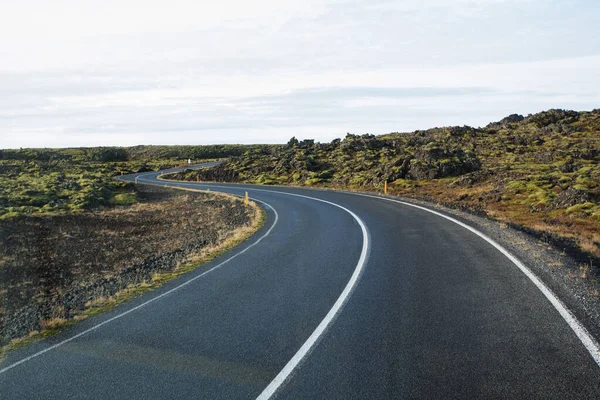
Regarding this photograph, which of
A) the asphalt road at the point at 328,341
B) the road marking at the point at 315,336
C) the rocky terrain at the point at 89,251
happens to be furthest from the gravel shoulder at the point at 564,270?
the rocky terrain at the point at 89,251

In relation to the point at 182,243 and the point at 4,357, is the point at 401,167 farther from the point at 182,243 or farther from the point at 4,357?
the point at 4,357

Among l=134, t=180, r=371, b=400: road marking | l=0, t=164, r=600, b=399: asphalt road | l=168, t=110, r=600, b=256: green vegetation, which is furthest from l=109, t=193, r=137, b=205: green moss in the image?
l=134, t=180, r=371, b=400: road marking

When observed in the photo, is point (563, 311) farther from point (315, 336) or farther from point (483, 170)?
point (483, 170)

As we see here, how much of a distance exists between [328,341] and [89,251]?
48.4 feet

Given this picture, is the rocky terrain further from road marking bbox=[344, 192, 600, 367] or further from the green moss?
road marking bbox=[344, 192, 600, 367]

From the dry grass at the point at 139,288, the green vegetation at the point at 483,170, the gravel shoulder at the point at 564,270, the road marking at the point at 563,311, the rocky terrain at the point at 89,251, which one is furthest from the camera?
the green vegetation at the point at 483,170

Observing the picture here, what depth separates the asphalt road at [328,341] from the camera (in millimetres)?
4777

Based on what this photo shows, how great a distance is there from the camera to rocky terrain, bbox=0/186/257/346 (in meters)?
9.46

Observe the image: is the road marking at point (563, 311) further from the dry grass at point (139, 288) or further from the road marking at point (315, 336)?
the dry grass at point (139, 288)

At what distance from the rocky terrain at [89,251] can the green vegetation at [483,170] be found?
1353 centimetres

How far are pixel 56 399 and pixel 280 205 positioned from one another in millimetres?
22349

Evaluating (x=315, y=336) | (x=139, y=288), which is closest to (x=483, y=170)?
→ (x=139, y=288)

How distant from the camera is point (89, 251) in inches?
684

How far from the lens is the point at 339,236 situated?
14469 millimetres
